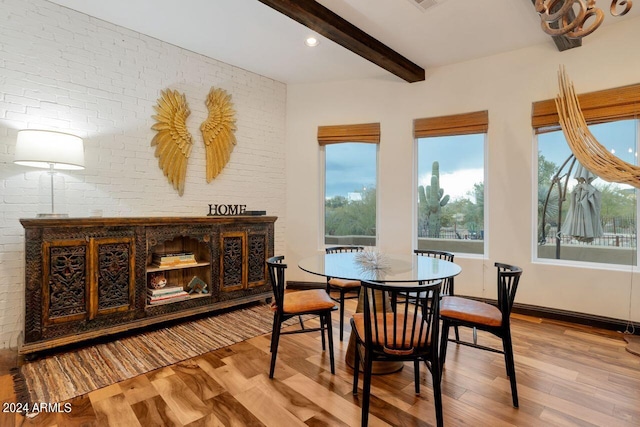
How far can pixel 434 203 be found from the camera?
4195 mm

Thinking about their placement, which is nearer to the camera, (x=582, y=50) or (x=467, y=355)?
(x=467, y=355)

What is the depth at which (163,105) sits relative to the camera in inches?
138

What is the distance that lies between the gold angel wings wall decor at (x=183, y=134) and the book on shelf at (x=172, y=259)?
2.40 ft

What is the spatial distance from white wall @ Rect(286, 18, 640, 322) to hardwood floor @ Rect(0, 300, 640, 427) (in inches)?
29.8

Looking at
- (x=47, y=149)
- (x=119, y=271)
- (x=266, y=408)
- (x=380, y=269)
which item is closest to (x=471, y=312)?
(x=380, y=269)

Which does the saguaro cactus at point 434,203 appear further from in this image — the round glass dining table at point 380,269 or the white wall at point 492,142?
the round glass dining table at point 380,269

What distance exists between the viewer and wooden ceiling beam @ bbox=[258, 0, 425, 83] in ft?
8.75

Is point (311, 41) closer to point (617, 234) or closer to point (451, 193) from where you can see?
point (451, 193)

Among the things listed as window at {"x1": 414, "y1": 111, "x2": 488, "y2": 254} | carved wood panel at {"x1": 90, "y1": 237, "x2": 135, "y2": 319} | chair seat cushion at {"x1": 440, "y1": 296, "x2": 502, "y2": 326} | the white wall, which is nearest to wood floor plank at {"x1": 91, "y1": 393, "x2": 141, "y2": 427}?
carved wood panel at {"x1": 90, "y1": 237, "x2": 135, "y2": 319}

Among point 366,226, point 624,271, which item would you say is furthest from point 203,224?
point 624,271

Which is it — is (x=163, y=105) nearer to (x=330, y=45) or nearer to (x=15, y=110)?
(x=15, y=110)

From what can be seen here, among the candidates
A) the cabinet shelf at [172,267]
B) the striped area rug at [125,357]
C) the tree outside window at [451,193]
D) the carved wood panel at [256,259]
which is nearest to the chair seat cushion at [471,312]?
the striped area rug at [125,357]

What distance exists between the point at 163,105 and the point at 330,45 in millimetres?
1911

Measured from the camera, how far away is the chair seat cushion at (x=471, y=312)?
6.71 ft
